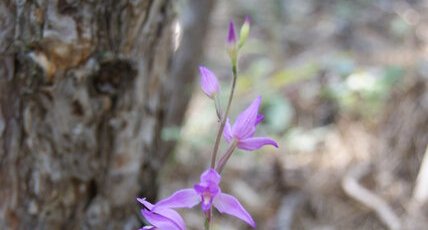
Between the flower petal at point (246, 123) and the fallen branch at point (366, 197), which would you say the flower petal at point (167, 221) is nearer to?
the flower petal at point (246, 123)

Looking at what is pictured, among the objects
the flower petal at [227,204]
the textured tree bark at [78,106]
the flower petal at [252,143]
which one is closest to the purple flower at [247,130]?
the flower petal at [252,143]

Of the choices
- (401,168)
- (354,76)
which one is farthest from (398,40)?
(401,168)

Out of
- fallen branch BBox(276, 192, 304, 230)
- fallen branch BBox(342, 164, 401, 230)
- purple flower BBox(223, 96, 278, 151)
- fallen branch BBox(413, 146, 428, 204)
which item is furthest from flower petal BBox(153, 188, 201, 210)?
fallen branch BBox(413, 146, 428, 204)

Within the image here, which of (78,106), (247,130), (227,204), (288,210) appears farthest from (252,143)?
(288,210)

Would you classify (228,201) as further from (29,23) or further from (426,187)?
(426,187)

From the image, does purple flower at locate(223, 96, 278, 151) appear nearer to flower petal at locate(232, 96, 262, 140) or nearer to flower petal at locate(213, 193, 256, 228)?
flower petal at locate(232, 96, 262, 140)

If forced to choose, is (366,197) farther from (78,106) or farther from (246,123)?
(246,123)

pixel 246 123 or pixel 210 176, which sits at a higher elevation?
pixel 246 123

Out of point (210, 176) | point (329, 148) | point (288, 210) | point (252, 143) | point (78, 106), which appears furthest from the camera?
point (329, 148)
